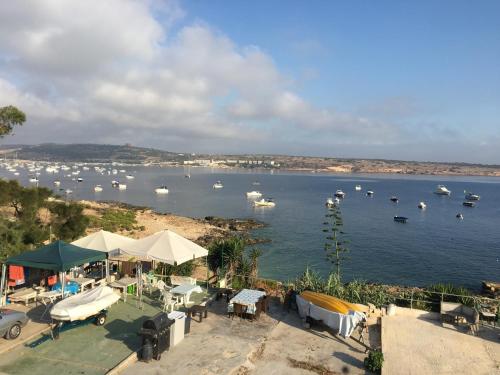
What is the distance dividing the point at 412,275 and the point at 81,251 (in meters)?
28.8

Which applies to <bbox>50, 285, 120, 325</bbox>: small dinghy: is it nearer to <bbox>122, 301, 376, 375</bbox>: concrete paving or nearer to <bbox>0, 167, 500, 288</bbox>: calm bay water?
<bbox>122, 301, 376, 375</bbox>: concrete paving

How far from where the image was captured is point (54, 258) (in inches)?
467

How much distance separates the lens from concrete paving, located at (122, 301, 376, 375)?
920cm

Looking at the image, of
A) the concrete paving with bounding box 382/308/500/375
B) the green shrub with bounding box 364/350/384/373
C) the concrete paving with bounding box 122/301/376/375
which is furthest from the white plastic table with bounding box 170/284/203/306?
the concrete paving with bounding box 382/308/500/375

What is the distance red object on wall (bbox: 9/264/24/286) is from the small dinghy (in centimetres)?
413

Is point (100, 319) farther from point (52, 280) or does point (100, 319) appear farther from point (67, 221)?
point (67, 221)

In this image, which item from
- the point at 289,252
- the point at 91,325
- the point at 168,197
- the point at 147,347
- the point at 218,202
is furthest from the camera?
the point at 168,197

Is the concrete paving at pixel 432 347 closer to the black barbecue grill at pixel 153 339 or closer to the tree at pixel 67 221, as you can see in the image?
the black barbecue grill at pixel 153 339

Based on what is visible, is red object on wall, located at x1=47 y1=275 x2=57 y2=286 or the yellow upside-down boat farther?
red object on wall, located at x1=47 y1=275 x2=57 y2=286

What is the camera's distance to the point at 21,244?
54.8 ft

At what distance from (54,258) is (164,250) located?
3.56 metres

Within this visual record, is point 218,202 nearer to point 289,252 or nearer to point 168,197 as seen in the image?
point 168,197

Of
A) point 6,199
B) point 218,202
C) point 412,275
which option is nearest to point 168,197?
point 218,202

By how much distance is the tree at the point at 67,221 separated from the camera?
66.8ft
